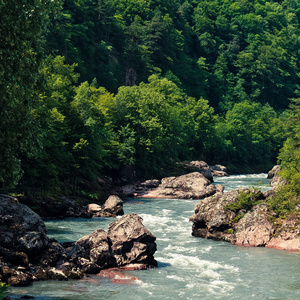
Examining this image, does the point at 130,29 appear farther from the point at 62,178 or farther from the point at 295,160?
the point at 295,160

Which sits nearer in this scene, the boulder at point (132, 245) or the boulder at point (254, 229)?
the boulder at point (132, 245)

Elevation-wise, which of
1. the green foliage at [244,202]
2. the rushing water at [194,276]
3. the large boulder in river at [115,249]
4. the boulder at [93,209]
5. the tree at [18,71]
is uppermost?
the tree at [18,71]

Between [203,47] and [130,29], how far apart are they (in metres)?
55.7

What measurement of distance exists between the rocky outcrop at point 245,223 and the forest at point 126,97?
4.10m

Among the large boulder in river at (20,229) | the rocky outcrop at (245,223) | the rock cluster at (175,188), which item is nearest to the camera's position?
the large boulder in river at (20,229)

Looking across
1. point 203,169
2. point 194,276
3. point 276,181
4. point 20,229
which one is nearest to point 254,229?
point 194,276

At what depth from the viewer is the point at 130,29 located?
141875mm

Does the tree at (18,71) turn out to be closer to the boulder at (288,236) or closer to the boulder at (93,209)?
the boulder at (288,236)

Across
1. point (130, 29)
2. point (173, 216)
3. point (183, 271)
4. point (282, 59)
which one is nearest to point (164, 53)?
point (130, 29)

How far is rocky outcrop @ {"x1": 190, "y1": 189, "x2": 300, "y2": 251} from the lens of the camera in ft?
122

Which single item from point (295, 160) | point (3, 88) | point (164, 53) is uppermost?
point (164, 53)

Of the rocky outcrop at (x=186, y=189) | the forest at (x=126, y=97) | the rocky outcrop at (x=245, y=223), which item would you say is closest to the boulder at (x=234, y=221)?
the rocky outcrop at (x=245, y=223)

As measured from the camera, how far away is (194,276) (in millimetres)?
28906

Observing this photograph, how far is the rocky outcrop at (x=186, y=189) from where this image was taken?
217 ft
